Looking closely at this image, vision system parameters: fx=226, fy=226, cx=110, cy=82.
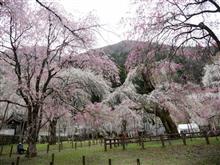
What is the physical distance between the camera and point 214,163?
10.8 meters

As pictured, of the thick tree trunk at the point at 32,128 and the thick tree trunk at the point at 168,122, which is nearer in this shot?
the thick tree trunk at the point at 32,128

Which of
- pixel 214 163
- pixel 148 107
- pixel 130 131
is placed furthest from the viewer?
pixel 130 131

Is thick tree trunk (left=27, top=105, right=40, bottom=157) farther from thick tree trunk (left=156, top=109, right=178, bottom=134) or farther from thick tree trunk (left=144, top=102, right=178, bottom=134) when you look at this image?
thick tree trunk (left=156, top=109, right=178, bottom=134)

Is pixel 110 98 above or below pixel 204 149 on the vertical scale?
above

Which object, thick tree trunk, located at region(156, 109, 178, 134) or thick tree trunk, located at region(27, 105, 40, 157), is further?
thick tree trunk, located at region(156, 109, 178, 134)

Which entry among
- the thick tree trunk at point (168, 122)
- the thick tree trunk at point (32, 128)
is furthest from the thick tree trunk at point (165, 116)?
the thick tree trunk at point (32, 128)

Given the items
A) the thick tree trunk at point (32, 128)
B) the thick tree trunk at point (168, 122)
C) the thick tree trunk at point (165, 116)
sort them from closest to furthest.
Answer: the thick tree trunk at point (32, 128), the thick tree trunk at point (165, 116), the thick tree trunk at point (168, 122)

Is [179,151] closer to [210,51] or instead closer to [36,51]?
[210,51]

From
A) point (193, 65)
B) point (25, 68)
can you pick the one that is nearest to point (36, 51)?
point (25, 68)

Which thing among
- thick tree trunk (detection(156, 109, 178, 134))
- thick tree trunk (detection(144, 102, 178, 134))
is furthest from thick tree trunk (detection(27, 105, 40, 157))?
thick tree trunk (detection(156, 109, 178, 134))

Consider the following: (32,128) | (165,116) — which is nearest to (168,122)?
(165,116)

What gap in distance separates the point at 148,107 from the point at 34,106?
11042 mm

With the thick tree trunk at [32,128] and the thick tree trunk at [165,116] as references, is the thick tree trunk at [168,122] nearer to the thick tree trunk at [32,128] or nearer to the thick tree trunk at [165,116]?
the thick tree trunk at [165,116]

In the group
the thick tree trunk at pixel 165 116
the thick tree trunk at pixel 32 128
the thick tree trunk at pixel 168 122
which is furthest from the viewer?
the thick tree trunk at pixel 168 122
